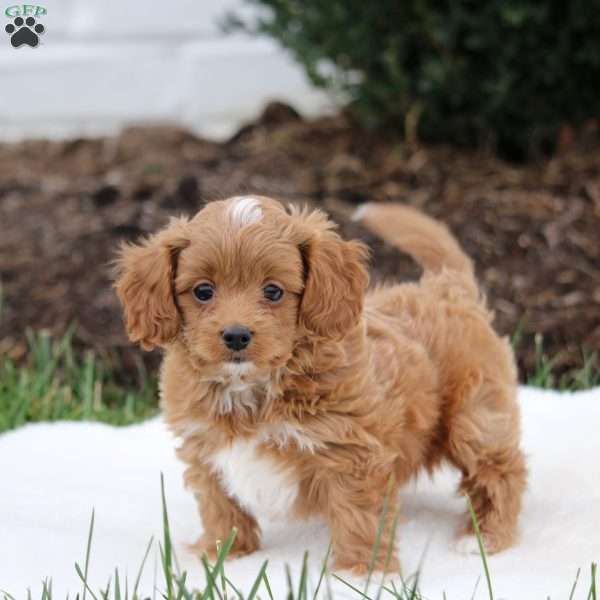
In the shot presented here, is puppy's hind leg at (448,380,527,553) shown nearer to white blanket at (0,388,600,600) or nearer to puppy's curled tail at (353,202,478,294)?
white blanket at (0,388,600,600)

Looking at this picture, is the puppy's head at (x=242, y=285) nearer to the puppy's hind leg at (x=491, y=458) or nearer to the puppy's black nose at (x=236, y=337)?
the puppy's black nose at (x=236, y=337)

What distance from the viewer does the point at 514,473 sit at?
4.13m

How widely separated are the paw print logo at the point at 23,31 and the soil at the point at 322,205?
3.50 ft

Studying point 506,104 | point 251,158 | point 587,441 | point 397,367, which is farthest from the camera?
point 251,158

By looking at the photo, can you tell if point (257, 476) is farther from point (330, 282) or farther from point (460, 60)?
point (460, 60)

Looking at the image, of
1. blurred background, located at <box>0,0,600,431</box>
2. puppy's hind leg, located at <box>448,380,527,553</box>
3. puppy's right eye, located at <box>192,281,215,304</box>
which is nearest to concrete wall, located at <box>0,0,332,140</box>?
blurred background, located at <box>0,0,600,431</box>

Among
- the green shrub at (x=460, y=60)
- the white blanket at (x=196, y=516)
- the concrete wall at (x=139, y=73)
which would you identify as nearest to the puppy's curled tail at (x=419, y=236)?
the white blanket at (x=196, y=516)

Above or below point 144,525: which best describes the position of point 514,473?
above

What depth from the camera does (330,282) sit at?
351 cm

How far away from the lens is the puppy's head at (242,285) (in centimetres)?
338

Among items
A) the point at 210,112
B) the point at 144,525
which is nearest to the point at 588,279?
the point at 144,525

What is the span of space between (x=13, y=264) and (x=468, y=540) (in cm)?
382

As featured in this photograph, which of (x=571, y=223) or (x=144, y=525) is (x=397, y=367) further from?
(x=571, y=223)

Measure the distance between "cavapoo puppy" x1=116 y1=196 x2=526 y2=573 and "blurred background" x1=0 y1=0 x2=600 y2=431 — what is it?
1.56 meters
